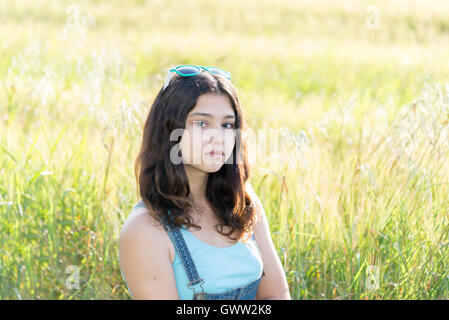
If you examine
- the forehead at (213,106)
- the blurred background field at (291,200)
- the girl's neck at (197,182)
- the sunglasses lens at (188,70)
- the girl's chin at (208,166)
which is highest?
the sunglasses lens at (188,70)

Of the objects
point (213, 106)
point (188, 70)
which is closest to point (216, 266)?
point (213, 106)

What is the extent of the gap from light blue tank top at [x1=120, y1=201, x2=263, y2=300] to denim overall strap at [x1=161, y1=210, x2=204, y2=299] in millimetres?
13

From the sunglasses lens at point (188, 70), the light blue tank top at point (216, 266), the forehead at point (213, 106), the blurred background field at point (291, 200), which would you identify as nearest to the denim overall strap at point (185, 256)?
the light blue tank top at point (216, 266)

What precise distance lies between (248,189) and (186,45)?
7235 millimetres

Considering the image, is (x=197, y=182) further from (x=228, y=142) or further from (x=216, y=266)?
(x=216, y=266)

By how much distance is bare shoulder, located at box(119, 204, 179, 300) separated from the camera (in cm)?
155

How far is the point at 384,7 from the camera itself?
1381cm

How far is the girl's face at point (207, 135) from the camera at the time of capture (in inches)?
65.6

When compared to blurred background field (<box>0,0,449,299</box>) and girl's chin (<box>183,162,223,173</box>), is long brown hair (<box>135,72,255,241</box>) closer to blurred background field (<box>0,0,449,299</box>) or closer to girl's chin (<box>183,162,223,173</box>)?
girl's chin (<box>183,162,223,173</box>)

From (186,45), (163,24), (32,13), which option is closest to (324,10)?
(163,24)

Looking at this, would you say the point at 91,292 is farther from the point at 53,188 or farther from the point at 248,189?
the point at 248,189

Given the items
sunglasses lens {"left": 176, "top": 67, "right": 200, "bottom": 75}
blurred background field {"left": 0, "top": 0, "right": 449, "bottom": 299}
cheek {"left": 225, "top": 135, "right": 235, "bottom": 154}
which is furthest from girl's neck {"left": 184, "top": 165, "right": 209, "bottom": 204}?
blurred background field {"left": 0, "top": 0, "right": 449, "bottom": 299}

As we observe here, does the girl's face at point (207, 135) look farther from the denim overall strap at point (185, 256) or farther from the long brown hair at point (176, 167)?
the denim overall strap at point (185, 256)

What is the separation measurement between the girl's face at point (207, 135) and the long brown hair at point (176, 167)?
25mm
